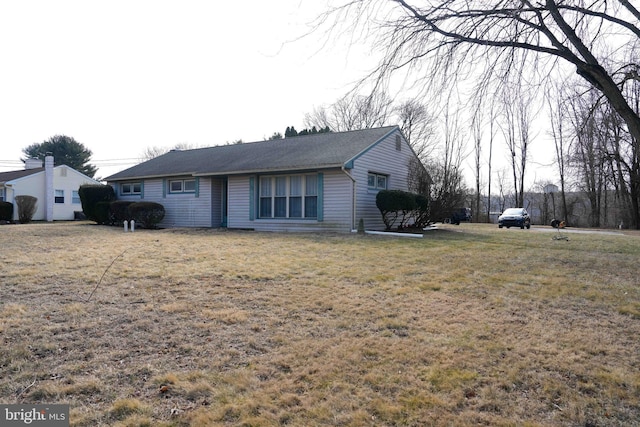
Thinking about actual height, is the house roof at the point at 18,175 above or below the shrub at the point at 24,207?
above

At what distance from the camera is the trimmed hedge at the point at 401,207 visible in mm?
13906

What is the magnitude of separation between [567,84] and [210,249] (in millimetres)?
8019

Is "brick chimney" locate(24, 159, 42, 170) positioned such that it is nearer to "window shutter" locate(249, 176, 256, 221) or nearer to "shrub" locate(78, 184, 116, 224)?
"shrub" locate(78, 184, 116, 224)

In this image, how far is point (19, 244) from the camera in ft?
32.0

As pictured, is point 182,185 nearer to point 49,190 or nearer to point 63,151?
point 49,190

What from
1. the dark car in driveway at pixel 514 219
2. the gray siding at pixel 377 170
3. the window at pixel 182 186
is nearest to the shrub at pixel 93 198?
the window at pixel 182 186

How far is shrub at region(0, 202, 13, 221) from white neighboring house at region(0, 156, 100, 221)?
76.2 inches

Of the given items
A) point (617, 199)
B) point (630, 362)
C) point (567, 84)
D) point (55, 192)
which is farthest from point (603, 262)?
point (55, 192)

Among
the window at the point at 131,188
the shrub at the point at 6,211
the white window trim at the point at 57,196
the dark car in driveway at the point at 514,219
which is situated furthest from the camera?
the white window trim at the point at 57,196

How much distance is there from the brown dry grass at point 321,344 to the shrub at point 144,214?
9.83m

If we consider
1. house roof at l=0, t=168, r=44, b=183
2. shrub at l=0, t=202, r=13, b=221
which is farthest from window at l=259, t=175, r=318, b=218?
house roof at l=0, t=168, r=44, b=183

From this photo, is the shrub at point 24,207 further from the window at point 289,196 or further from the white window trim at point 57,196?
the window at point 289,196

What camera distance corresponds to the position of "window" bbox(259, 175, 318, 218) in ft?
47.9

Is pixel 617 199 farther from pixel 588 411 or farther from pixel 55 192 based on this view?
pixel 55 192
